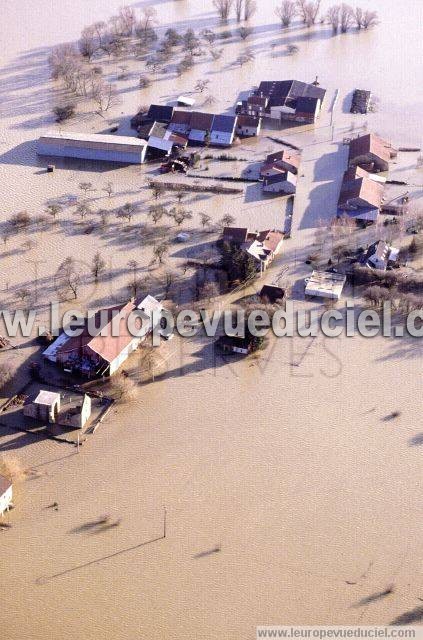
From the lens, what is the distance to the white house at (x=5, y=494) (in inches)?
297

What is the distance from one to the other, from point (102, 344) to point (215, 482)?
8.40ft

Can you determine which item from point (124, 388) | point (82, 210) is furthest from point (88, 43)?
point (124, 388)

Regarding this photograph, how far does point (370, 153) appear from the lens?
581 inches

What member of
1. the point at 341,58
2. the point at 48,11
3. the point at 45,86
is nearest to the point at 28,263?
the point at 45,86

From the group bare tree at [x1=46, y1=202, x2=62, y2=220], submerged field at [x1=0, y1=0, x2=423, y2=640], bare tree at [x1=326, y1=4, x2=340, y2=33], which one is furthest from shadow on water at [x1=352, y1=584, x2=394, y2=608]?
bare tree at [x1=326, y1=4, x2=340, y2=33]

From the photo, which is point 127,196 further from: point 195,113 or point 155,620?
point 155,620

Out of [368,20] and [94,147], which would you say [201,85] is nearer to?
[94,147]

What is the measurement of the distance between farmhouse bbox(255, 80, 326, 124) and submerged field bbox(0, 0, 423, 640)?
4327mm

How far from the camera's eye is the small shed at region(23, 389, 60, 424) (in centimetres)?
862

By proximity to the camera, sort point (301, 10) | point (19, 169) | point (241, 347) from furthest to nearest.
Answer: point (301, 10) → point (19, 169) → point (241, 347)

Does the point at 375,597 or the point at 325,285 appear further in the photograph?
the point at 325,285

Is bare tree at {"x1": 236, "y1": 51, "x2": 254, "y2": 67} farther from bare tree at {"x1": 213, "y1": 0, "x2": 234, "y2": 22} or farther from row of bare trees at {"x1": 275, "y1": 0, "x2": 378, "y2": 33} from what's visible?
bare tree at {"x1": 213, "y1": 0, "x2": 234, "y2": 22}

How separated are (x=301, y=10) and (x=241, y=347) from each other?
18.8 m

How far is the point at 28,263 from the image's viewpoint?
11.7 m
